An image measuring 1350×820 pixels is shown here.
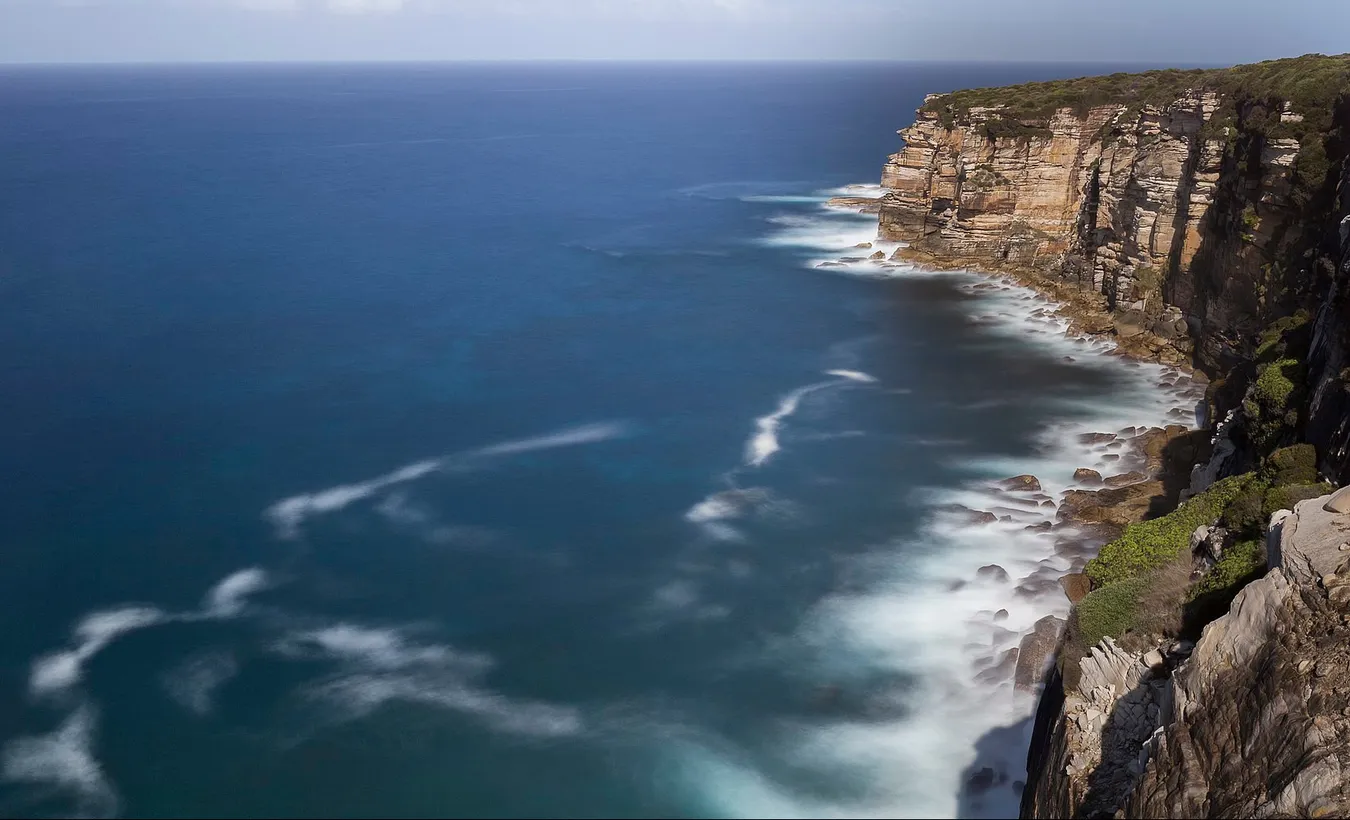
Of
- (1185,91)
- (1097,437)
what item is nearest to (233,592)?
(1097,437)

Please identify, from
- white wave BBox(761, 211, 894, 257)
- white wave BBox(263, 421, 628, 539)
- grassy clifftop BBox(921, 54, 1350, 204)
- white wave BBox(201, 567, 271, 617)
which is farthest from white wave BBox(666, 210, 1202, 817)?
white wave BBox(761, 211, 894, 257)

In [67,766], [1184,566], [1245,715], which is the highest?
[1245,715]

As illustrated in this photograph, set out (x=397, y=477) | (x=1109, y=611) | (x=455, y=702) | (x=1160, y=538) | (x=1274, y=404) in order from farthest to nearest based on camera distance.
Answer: (x=397, y=477) < (x=1274, y=404) < (x=455, y=702) < (x=1160, y=538) < (x=1109, y=611)

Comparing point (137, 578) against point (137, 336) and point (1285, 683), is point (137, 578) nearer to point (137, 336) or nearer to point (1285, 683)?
point (137, 336)

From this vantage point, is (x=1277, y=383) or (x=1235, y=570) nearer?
(x=1235, y=570)

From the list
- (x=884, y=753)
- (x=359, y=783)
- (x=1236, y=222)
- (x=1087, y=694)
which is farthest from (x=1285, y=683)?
(x=1236, y=222)

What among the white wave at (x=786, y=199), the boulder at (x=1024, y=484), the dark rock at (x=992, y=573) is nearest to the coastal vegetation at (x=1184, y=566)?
the dark rock at (x=992, y=573)

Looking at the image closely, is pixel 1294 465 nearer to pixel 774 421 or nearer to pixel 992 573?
pixel 992 573
